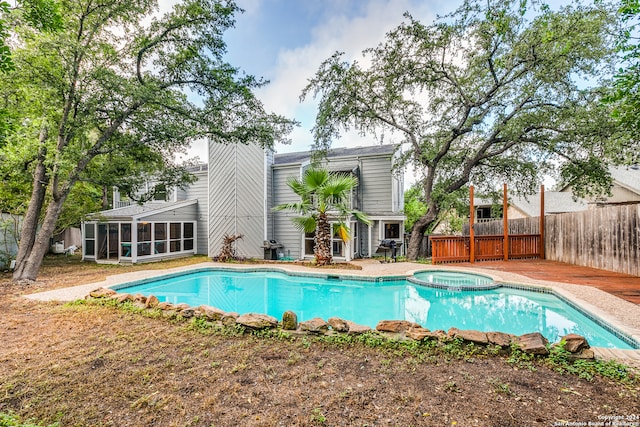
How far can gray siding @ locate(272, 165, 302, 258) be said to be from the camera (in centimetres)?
1297

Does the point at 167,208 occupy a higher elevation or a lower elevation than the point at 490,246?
higher

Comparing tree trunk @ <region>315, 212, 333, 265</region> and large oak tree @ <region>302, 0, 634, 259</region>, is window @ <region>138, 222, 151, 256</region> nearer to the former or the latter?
tree trunk @ <region>315, 212, 333, 265</region>

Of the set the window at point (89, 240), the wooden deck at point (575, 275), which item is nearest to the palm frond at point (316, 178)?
the wooden deck at point (575, 275)

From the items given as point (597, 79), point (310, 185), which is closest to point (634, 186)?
point (597, 79)

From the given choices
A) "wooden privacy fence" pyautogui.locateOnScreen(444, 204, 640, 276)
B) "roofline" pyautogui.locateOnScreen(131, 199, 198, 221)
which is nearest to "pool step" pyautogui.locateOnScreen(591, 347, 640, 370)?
"wooden privacy fence" pyautogui.locateOnScreen(444, 204, 640, 276)

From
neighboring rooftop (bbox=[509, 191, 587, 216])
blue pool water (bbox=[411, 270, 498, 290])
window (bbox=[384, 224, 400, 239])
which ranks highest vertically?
neighboring rooftop (bbox=[509, 191, 587, 216])

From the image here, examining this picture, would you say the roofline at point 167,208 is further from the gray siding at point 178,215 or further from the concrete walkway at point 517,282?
the concrete walkway at point 517,282

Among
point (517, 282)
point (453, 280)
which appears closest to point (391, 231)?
point (453, 280)

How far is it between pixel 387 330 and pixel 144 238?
A: 37.4 ft

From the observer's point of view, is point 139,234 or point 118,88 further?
point 139,234

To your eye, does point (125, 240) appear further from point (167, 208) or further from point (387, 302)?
point (387, 302)

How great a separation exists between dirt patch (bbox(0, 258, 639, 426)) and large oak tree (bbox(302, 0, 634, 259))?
8560 millimetres

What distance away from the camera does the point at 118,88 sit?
7074 mm

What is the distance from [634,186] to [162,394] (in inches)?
745
